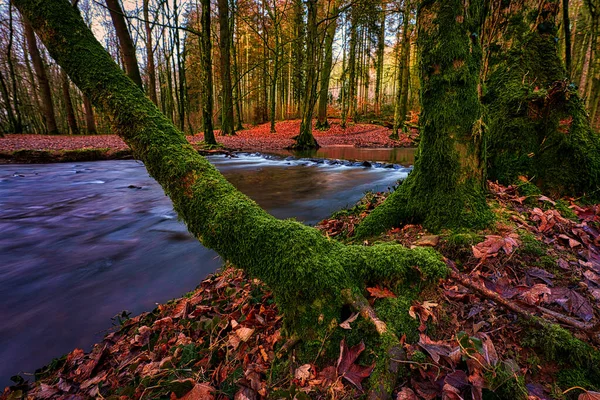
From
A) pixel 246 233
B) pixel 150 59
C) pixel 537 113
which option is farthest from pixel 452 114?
pixel 150 59

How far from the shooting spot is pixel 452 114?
8.78ft

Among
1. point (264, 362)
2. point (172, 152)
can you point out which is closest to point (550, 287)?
point (264, 362)

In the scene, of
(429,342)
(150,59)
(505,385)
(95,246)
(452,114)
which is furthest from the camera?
(150,59)

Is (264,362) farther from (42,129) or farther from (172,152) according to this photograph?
(42,129)

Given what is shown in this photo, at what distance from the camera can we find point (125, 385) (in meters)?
1.90

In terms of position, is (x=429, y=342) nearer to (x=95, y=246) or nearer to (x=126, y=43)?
(x=95, y=246)

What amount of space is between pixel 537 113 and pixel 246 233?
3974 mm

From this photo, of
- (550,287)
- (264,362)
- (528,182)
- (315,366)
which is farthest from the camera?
(528,182)

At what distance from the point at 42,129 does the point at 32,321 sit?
42759mm

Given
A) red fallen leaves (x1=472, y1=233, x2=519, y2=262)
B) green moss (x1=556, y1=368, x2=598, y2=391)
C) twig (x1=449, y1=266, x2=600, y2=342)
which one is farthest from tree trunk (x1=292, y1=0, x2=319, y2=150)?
green moss (x1=556, y1=368, x2=598, y2=391)

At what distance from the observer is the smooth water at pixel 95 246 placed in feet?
Result: 9.68

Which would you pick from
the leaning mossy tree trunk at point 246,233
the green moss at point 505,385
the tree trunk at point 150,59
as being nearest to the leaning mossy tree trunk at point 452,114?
the leaning mossy tree trunk at point 246,233

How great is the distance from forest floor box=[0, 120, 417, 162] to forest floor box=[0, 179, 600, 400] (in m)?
13.2

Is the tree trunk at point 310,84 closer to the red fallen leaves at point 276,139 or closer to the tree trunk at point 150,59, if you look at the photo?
the red fallen leaves at point 276,139
